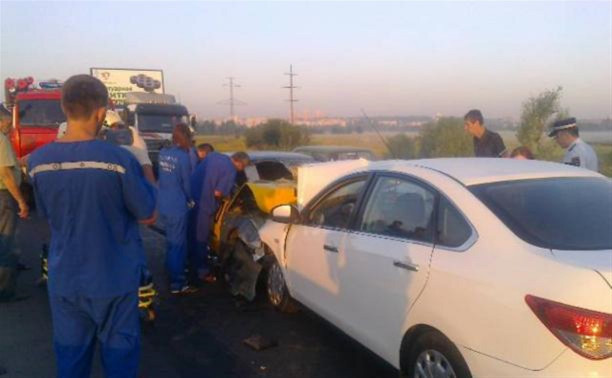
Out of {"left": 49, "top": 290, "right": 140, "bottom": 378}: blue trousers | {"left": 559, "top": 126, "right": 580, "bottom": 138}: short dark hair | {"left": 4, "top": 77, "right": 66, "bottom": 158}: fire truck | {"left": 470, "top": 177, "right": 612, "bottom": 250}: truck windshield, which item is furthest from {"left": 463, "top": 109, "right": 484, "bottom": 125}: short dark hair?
{"left": 4, "top": 77, "right": 66, "bottom": 158}: fire truck

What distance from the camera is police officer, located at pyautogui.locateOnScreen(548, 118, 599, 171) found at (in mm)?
5930

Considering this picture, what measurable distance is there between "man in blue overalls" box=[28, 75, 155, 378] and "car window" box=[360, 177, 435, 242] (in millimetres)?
1649

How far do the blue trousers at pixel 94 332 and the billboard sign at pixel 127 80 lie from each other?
24.8 meters

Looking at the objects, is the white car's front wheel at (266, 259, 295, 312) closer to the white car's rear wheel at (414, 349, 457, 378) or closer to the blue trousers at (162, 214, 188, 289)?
the blue trousers at (162, 214, 188, 289)

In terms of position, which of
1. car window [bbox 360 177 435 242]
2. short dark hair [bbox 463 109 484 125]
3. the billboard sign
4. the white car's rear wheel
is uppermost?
the billboard sign

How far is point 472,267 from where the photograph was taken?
331 cm

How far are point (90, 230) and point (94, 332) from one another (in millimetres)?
558

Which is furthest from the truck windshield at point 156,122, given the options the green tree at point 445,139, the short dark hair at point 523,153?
the short dark hair at point 523,153

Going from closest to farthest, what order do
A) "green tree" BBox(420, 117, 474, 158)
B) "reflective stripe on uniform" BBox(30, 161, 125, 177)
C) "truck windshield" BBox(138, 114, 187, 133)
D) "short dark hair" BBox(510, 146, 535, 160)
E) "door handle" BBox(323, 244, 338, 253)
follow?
1. "reflective stripe on uniform" BBox(30, 161, 125, 177)
2. "door handle" BBox(323, 244, 338, 253)
3. "short dark hair" BBox(510, 146, 535, 160)
4. "truck windshield" BBox(138, 114, 187, 133)
5. "green tree" BBox(420, 117, 474, 158)

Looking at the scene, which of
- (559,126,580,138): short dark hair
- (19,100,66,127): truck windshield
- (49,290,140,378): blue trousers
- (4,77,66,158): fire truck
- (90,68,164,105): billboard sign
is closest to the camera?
(49,290,140,378): blue trousers

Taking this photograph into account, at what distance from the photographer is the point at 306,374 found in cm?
477

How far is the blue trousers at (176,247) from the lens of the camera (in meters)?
6.88

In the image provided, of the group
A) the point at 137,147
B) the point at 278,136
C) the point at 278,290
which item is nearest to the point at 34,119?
the point at 137,147

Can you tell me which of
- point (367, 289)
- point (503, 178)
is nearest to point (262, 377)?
point (367, 289)
